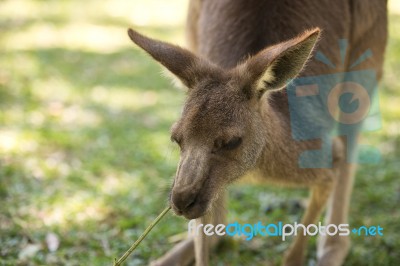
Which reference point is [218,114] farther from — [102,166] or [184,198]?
[102,166]

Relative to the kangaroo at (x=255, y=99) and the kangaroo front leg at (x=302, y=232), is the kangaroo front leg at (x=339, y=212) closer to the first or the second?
the kangaroo at (x=255, y=99)

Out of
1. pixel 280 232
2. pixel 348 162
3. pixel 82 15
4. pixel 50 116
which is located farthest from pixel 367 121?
pixel 82 15

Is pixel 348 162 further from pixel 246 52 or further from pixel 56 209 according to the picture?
pixel 56 209

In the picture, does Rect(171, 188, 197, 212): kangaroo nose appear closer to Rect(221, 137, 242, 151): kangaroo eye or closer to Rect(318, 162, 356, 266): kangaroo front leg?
Rect(221, 137, 242, 151): kangaroo eye

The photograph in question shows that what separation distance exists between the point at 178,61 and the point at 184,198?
766mm

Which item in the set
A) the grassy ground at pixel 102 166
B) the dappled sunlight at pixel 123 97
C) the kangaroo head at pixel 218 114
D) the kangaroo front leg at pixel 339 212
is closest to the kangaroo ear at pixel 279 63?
the kangaroo head at pixel 218 114

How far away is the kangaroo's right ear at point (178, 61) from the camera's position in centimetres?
270

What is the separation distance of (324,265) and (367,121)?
3.82 feet

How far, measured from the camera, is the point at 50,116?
5320mm

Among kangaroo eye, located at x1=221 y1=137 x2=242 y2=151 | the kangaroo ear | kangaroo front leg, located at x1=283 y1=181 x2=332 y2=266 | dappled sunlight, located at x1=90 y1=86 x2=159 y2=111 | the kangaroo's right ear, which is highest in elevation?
dappled sunlight, located at x1=90 y1=86 x2=159 y2=111

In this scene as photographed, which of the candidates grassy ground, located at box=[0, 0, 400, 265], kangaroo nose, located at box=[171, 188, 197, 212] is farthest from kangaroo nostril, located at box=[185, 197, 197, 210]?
grassy ground, located at box=[0, 0, 400, 265]

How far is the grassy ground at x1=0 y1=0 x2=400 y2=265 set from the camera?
3475mm

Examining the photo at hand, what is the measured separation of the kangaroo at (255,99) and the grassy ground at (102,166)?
0.37 metres

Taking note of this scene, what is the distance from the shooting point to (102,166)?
4.48 metres
